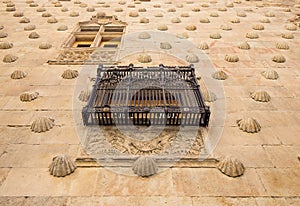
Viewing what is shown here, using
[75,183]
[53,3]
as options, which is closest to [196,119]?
[75,183]

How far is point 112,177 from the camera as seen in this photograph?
6453 millimetres

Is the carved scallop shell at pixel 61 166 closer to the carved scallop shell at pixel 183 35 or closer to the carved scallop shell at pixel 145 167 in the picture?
the carved scallop shell at pixel 145 167

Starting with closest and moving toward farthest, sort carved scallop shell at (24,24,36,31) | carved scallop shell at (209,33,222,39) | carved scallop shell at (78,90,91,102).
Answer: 1. carved scallop shell at (78,90,91,102)
2. carved scallop shell at (209,33,222,39)
3. carved scallop shell at (24,24,36,31)

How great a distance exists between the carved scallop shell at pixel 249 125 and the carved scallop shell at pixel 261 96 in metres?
1.72

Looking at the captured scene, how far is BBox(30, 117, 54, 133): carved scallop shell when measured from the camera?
791cm

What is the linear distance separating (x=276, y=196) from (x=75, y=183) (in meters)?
4.95

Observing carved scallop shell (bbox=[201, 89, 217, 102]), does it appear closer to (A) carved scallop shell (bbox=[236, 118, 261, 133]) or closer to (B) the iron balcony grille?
(B) the iron balcony grille

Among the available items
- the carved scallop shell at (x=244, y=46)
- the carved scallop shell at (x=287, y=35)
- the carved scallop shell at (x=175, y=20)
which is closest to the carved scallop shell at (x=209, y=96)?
the carved scallop shell at (x=244, y=46)

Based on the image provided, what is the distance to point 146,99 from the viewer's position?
883cm

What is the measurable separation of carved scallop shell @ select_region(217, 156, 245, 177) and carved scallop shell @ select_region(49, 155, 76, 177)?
394cm

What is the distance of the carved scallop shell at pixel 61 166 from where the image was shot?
6426 mm

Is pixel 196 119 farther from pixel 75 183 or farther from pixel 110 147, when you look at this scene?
pixel 75 183

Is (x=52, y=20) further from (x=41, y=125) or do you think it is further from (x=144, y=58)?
(x=41, y=125)

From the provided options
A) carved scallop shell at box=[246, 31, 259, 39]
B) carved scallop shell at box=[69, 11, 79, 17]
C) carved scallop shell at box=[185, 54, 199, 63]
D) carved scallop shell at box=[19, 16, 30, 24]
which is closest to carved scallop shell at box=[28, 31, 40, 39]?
carved scallop shell at box=[19, 16, 30, 24]
